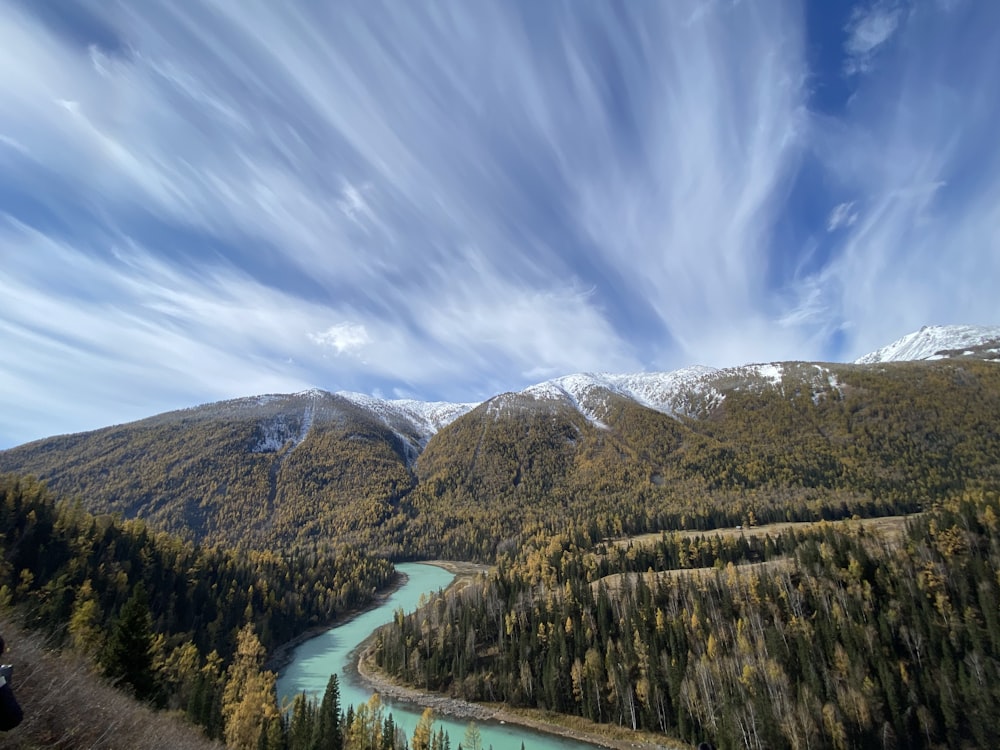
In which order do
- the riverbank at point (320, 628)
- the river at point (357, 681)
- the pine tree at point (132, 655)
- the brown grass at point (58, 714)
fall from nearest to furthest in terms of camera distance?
the brown grass at point (58, 714) → the pine tree at point (132, 655) → the river at point (357, 681) → the riverbank at point (320, 628)

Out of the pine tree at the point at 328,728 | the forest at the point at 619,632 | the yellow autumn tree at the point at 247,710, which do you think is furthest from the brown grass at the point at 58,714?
the pine tree at the point at 328,728

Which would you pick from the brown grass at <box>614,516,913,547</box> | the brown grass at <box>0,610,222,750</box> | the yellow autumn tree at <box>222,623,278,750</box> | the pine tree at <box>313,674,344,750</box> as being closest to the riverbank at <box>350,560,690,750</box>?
the yellow autumn tree at <box>222,623,278,750</box>

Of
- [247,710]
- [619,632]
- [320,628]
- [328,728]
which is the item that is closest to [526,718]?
[619,632]

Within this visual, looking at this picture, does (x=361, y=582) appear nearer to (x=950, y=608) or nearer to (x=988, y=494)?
(x=950, y=608)

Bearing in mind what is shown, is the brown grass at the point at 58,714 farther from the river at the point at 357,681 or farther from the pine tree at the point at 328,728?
the river at the point at 357,681

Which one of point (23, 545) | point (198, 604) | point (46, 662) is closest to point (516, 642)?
point (198, 604)

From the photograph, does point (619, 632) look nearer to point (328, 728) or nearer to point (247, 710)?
point (328, 728)
